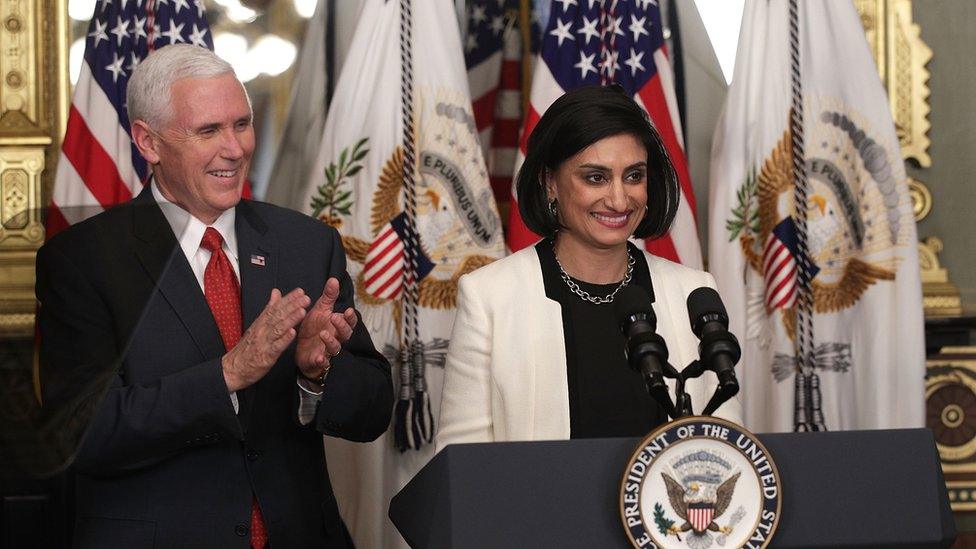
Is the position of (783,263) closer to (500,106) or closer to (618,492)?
(500,106)

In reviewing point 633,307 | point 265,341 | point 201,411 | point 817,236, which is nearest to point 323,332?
point 265,341

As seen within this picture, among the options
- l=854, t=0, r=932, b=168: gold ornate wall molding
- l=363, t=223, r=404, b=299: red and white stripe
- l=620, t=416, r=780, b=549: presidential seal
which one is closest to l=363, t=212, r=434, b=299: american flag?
l=363, t=223, r=404, b=299: red and white stripe

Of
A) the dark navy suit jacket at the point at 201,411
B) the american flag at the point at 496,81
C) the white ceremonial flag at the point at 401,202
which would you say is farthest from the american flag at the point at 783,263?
the dark navy suit jacket at the point at 201,411

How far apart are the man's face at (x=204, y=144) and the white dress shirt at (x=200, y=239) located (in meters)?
0.04

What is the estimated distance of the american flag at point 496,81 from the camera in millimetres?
4359

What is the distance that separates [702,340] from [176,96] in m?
1.18

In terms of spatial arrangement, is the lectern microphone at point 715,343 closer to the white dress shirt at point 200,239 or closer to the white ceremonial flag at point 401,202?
the white dress shirt at point 200,239

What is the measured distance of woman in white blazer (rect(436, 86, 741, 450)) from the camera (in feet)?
8.21

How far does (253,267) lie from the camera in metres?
2.43

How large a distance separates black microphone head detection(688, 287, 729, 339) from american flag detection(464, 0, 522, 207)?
248 centimetres

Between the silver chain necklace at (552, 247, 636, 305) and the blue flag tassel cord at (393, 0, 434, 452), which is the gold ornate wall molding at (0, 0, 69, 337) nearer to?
the blue flag tassel cord at (393, 0, 434, 452)

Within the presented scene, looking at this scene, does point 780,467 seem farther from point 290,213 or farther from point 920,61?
point 920,61

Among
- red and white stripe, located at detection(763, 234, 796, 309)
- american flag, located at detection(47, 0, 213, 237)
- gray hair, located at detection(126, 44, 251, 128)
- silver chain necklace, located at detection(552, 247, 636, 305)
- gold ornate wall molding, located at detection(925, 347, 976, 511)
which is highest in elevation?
american flag, located at detection(47, 0, 213, 237)

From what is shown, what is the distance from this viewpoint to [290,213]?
2600mm
